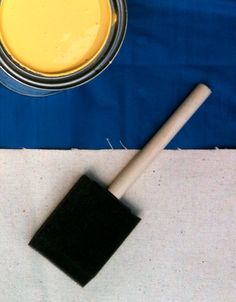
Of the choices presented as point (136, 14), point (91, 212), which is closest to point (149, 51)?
point (136, 14)

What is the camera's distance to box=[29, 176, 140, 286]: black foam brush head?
2.33 ft

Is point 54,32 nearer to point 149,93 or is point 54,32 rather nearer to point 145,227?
point 149,93

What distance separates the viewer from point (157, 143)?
0.73 meters

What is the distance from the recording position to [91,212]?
715 millimetres

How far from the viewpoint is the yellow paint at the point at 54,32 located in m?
0.67

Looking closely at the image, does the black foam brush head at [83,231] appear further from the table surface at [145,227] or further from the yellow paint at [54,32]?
the yellow paint at [54,32]

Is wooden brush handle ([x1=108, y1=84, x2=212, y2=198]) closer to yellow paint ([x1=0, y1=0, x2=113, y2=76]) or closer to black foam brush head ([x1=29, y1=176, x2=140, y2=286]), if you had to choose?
black foam brush head ([x1=29, y1=176, x2=140, y2=286])

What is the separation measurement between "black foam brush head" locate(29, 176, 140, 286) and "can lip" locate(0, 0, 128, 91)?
0.41ft

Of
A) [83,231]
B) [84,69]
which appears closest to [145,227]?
[83,231]

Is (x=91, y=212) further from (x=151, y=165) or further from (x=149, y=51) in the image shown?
(x=149, y=51)

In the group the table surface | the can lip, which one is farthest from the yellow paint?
the table surface

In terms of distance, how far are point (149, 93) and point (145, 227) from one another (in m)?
0.17

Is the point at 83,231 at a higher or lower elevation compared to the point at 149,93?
lower

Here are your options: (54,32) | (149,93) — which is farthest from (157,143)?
(54,32)
